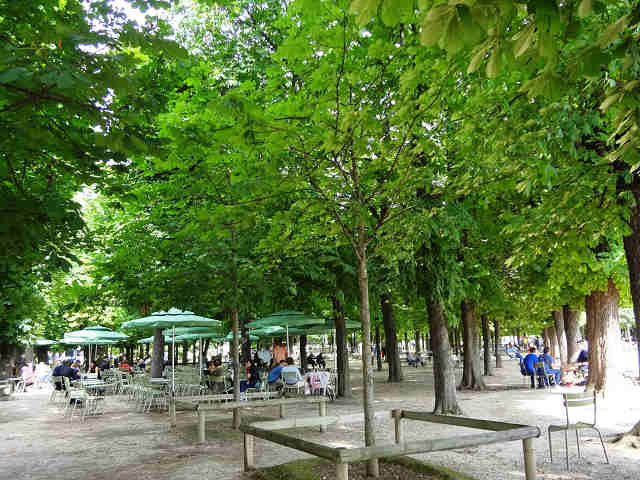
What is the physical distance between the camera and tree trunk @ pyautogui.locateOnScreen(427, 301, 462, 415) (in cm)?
1173

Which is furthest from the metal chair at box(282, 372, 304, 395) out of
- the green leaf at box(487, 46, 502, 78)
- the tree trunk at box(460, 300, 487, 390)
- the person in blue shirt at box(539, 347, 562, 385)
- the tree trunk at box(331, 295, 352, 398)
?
the green leaf at box(487, 46, 502, 78)

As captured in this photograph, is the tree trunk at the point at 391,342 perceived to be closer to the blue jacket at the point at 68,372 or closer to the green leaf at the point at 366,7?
the blue jacket at the point at 68,372

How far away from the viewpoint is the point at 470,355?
62.8ft

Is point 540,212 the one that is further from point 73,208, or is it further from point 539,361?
point 539,361

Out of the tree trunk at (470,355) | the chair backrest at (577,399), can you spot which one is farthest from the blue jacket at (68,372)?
the chair backrest at (577,399)

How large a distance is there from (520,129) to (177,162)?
4.81 meters

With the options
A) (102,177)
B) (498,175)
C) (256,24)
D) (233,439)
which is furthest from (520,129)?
(256,24)

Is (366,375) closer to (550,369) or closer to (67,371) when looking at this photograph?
(550,369)

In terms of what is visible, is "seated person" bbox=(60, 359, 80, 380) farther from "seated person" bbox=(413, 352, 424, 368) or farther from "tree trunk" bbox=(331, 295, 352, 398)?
"seated person" bbox=(413, 352, 424, 368)

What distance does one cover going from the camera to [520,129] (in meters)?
6.80

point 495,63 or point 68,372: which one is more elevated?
point 495,63

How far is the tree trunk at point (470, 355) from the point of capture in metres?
18.7

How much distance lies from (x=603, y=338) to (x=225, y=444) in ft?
35.2

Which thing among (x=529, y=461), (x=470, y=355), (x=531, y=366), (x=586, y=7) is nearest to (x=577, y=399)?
(x=529, y=461)
